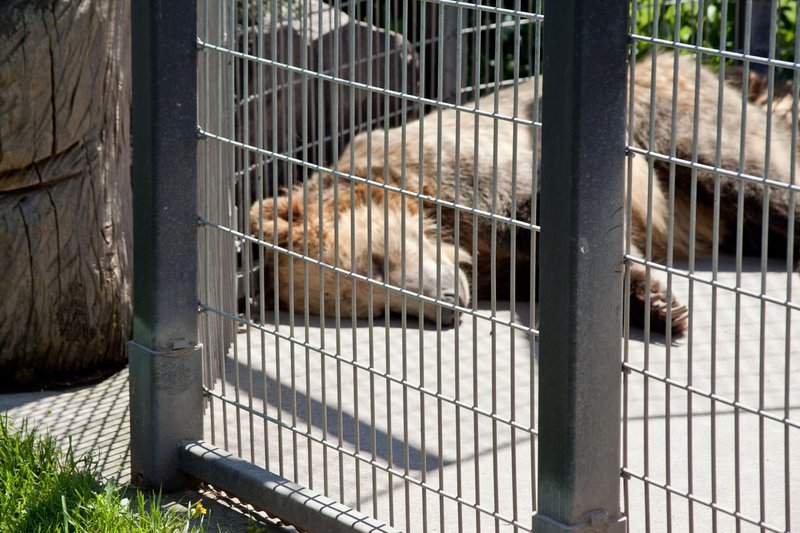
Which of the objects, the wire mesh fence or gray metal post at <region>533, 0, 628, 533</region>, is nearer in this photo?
gray metal post at <region>533, 0, 628, 533</region>

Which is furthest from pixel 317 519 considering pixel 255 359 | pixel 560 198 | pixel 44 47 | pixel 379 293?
pixel 379 293

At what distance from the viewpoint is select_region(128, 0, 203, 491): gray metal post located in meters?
3.34

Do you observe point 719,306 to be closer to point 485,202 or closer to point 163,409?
point 485,202

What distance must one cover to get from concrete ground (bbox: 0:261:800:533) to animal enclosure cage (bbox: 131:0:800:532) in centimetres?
2

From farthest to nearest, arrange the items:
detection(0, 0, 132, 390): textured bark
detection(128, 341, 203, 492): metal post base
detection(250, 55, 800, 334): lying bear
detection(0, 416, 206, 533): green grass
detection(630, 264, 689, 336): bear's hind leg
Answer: detection(250, 55, 800, 334): lying bear, detection(630, 264, 689, 336): bear's hind leg, detection(0, 0, 132, 390): textured bark, detection(128, 341, 203, 492): metal post base, detection(0, 416, 206, 533): green grass

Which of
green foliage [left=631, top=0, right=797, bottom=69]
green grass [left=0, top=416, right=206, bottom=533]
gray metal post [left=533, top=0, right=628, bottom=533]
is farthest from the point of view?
green foliage [left=631, top=0, right=797, bottom=69]

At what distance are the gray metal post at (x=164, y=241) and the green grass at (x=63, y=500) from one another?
0.63ft

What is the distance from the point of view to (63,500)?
3.03m

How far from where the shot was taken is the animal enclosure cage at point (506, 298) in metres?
2.41

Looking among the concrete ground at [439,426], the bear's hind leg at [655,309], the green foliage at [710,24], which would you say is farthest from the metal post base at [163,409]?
the green foliage at [710,24]

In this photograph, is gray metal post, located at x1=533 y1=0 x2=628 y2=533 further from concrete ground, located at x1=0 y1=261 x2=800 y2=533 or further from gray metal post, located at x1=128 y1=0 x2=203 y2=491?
gray metal post, located at x1=128 y1=0 x2=203 y2=491

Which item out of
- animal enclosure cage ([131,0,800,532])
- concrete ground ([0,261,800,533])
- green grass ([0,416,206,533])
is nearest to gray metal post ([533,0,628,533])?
animal enclosure cage ([131,0,800,532])

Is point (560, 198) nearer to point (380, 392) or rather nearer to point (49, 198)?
point (380, 392)

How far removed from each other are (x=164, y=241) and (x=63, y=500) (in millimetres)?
774
